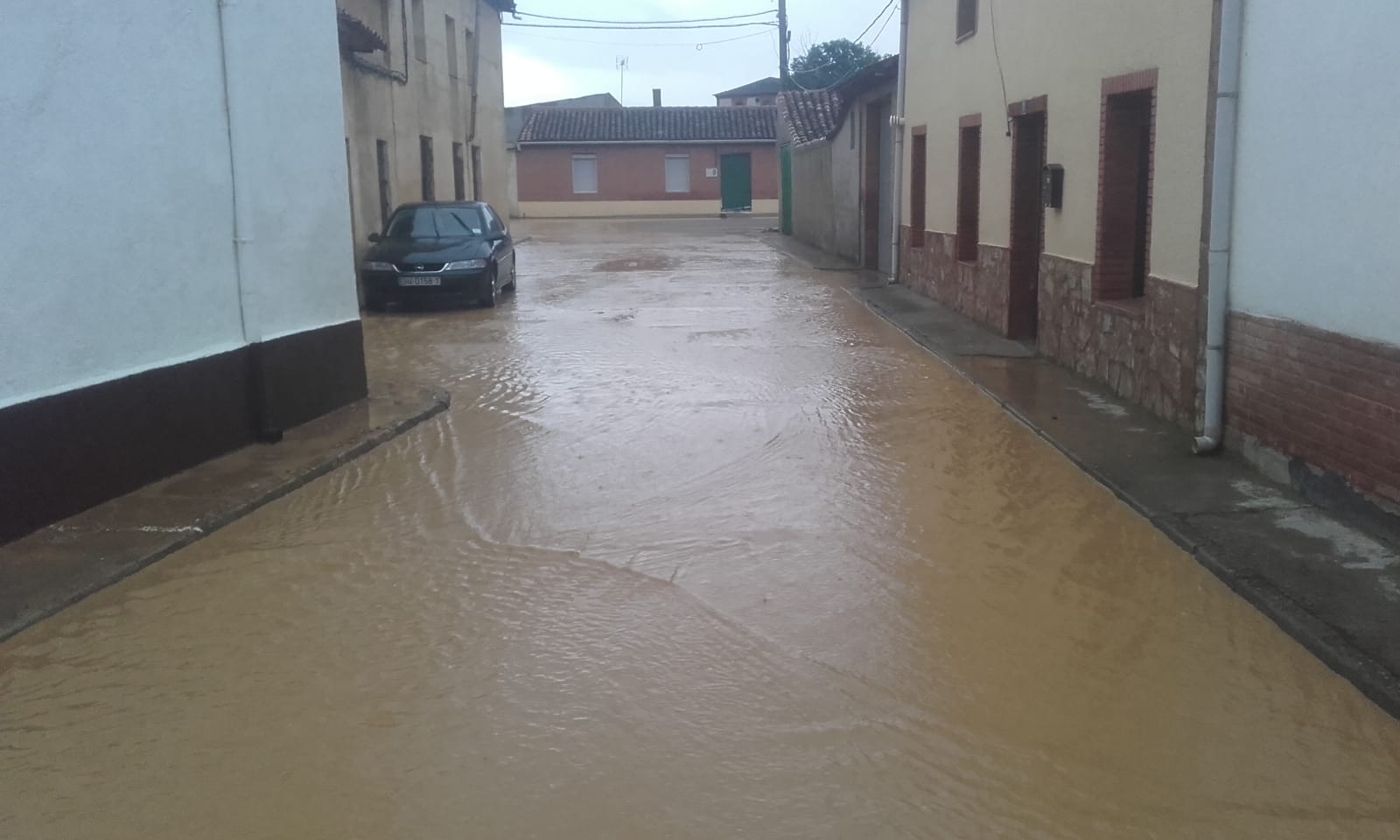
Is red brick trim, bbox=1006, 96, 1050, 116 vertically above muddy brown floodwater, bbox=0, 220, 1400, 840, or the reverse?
red brick trim, bbox=1006, 96, 1050, 116

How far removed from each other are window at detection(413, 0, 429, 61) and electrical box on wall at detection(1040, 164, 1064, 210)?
570 inches

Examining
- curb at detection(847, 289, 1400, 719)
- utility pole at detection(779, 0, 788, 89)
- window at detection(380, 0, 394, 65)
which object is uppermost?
utility pole at detection(779, 0, 788, 89)

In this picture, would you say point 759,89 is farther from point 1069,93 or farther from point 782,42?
point 1069,93

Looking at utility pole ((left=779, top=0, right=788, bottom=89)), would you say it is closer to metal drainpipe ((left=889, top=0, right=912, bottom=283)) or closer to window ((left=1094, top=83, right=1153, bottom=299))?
metal drainpipe ((left=889, top=0, right=912, bottom=283))

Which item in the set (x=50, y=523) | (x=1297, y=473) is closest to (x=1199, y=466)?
(x=1297, y=473)

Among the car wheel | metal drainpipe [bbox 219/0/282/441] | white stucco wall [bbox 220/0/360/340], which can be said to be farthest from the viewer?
the car wheel

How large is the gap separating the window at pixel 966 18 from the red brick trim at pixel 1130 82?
495 cm

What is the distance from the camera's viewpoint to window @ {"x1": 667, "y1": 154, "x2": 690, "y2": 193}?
163ft

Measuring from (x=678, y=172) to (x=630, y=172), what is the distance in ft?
6.21

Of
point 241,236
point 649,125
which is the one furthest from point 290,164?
point 649,125

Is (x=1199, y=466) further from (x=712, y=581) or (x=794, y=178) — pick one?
(x=794, y=178)

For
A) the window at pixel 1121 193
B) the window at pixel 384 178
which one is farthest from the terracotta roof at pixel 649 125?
the window at pixel 1121 193

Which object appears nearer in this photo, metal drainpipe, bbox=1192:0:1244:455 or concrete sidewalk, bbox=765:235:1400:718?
concrete sidewalk, bbox=765:235:1400:718

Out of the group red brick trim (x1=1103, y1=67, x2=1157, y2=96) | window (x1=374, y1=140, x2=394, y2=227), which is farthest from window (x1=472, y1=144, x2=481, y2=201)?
red brick trim (x1=1103, y1=67, x2=1157, y2=96)
